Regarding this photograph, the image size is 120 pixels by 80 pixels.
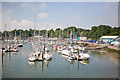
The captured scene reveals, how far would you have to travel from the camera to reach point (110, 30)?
42781 millimetres

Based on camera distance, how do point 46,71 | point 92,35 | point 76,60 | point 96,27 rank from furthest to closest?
1. point 96,27
2. point 92,35
3. point 76,60
4. point 46,71

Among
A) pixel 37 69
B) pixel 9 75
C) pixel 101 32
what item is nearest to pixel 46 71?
pixel 37 69

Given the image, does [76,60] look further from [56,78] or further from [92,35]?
[92,35]

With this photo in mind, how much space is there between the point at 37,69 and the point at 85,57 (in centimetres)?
611

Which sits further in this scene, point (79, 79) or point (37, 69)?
point (37, 69)

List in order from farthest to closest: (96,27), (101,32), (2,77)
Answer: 1. (96,27)
2. (101,32)
3. (2,77)

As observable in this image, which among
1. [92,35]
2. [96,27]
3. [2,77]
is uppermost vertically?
[96,27]

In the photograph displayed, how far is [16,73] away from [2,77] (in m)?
1.06

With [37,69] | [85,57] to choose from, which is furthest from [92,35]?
[37,69]

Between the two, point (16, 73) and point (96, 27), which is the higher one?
point (96, 27)

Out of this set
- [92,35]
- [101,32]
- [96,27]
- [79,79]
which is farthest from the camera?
[96,27]

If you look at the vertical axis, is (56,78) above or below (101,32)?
below

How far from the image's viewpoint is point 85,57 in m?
15.1

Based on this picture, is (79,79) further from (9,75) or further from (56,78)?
(9,75)
